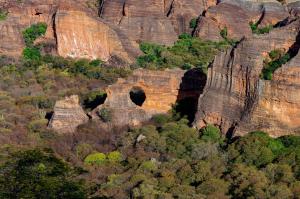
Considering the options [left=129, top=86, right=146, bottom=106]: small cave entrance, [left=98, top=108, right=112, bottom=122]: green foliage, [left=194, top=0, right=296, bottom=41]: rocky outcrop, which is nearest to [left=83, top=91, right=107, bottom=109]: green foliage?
[left=129, top=86, right=146, bottom=106]: small cave entrance

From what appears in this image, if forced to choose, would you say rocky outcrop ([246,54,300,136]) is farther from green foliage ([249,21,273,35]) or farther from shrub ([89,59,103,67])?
green foliage ([249,21,273,35])

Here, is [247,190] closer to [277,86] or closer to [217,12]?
[277,86]

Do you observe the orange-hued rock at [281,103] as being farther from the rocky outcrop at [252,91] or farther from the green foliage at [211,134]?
the green foliage at [211,134]

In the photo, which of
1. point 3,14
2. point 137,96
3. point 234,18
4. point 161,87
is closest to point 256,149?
point 161,87

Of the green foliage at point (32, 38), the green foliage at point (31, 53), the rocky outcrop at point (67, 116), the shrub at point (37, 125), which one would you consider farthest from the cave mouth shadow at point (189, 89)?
the green foliage at point (31, 53)

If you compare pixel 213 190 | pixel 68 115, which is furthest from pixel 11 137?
pixel 213 190

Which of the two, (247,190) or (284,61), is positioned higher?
(284,61)
